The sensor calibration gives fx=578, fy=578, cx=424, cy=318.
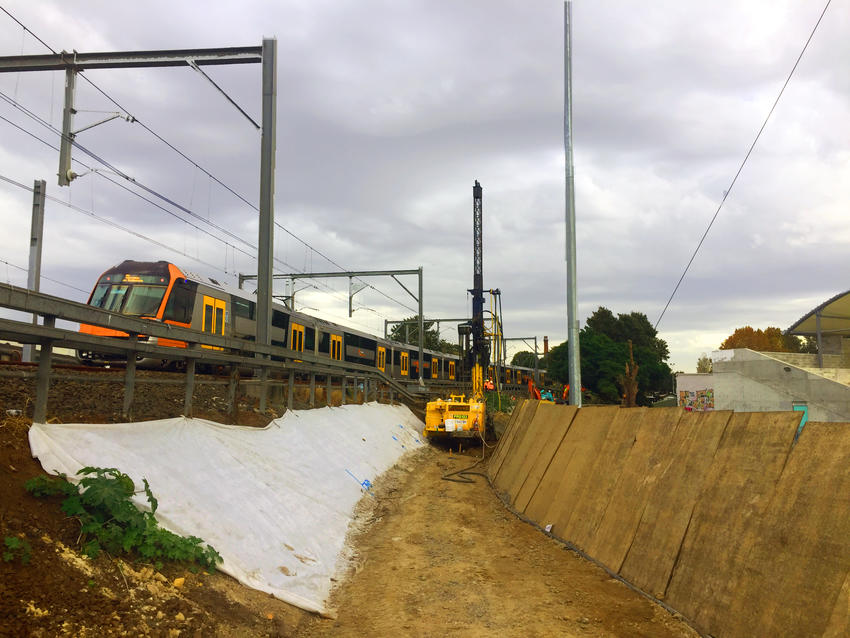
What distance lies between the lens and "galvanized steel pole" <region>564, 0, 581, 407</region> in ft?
37.5

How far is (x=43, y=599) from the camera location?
140 inches

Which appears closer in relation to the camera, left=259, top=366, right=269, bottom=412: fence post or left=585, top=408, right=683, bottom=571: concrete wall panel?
left=585, top=408, right=683, bottom=571: concrete wall panel

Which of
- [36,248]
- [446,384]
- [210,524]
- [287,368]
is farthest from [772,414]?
[446,384]

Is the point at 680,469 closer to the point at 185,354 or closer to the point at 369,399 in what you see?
the point at 185,354

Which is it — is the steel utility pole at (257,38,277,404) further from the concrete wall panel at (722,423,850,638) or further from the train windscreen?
the concrete wall panel at (722,423,850,638)

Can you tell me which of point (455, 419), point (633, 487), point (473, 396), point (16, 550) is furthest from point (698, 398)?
point (16, 550)

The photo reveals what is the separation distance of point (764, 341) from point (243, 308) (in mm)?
99842

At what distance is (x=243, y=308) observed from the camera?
70.3 ft

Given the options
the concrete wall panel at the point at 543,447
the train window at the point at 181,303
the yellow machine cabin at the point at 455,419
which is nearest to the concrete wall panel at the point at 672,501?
the concrete wall panel at the point at 543,447

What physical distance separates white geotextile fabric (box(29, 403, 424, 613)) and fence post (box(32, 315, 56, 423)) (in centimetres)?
25

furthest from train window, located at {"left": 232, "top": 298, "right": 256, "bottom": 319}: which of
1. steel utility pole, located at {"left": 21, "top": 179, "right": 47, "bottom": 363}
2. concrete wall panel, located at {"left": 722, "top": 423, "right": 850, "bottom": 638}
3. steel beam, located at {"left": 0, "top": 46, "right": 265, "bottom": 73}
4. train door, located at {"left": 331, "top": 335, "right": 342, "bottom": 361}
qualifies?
concrete wall panel, located at {"left": 722, "top": 423, "right": 850, "bottom": 638}

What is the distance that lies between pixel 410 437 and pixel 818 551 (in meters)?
18.3

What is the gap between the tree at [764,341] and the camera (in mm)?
86000

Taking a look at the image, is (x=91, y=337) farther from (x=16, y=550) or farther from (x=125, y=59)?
(x=125, y=59)
